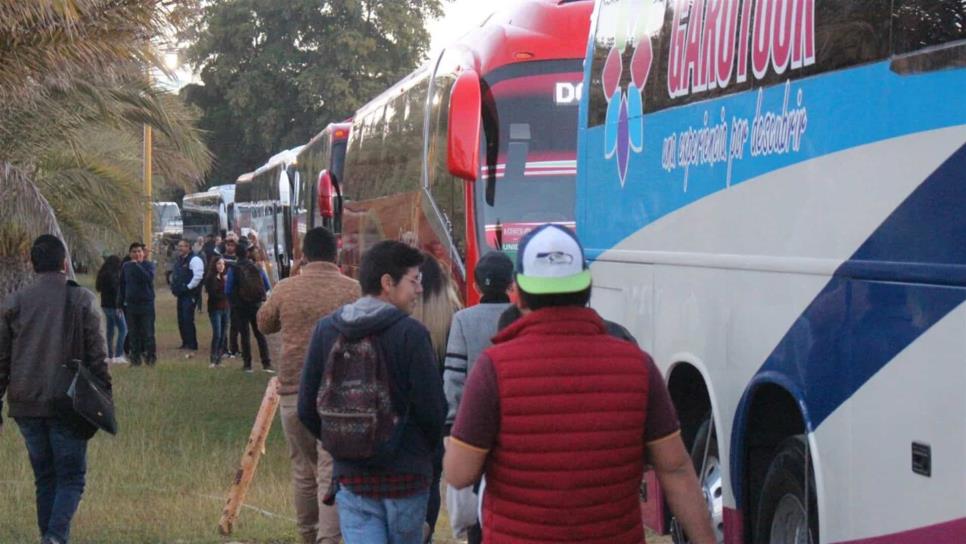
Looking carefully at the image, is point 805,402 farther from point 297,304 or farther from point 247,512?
point 247,512

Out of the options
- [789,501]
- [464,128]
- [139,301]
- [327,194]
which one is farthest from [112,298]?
[789,501]

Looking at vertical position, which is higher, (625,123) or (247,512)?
(625,123)

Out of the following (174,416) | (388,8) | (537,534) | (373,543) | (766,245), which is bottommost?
(174,416)

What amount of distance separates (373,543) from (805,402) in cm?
171

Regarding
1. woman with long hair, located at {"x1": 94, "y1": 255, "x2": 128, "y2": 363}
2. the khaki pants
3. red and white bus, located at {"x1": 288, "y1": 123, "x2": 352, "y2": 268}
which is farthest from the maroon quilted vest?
red and white bus, located at {"x1": 288, "y1": 123, "x2": 352, "y2": 268}

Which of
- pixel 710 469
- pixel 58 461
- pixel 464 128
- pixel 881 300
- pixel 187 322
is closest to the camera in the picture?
pixel 881 300

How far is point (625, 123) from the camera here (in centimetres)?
856

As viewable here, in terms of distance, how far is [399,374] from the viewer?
18.9ft

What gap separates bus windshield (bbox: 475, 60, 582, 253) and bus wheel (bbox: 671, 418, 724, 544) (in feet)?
18.8

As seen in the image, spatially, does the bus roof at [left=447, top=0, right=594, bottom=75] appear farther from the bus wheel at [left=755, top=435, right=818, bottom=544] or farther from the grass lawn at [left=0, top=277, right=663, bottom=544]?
the bus wheel at [left=755, top=435, right=818, bottom=544]

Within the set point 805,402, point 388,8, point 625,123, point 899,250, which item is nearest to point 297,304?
point 625,123

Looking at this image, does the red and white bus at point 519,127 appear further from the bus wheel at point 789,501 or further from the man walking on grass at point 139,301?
the man walking on grass at point 139,301

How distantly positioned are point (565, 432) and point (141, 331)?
63.7 ft

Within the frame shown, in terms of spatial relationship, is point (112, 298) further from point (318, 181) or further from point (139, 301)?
point (318, 181)
